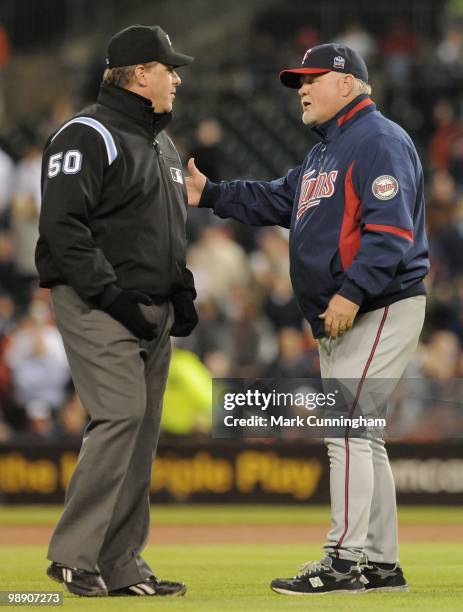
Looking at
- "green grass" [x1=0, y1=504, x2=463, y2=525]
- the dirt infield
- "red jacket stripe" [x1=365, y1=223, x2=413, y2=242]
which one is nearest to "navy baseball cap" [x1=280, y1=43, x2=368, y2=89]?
"red jacket stripe" [x1=365, y1=223, x2=413, y2=242]

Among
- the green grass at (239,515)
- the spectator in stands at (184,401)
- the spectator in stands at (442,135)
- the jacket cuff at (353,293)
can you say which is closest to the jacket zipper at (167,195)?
the jacket cuff at (353,293)

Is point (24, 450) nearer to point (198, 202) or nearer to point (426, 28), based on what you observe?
point (198, 202)

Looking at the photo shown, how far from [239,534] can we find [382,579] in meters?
4.54

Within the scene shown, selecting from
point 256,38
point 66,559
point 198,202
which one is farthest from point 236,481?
point 256,38

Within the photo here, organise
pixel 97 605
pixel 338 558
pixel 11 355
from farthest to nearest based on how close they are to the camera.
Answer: pixel 11 355 < pixel 338 558 < pixel 97 605

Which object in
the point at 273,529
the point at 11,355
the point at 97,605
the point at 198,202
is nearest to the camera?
the point at 97,605

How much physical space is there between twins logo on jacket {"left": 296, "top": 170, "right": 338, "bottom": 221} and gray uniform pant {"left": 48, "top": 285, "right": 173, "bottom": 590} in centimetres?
82

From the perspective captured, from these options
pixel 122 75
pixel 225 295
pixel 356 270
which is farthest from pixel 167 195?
pixel 225 295

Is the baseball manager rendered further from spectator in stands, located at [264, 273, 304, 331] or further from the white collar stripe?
spectator in stands, located at [264, 273, 304, 331]

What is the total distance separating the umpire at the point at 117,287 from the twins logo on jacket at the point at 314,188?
56 cm

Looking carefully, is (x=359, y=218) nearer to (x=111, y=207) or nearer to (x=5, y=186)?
(x=111, y=207)

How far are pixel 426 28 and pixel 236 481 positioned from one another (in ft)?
37.9

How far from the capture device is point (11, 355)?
15039 millimetres

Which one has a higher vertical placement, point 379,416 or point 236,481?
point 379,416
